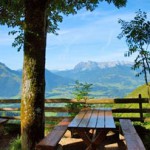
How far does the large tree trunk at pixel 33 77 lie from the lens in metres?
6.99

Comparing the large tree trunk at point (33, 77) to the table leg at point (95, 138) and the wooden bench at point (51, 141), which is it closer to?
the wooden bench at point (51, 141)

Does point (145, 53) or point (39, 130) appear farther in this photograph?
point (145, 53)

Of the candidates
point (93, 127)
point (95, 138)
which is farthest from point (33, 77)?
point (95, 138)

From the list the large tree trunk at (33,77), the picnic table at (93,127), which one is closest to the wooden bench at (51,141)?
the picnic table at (93,127)

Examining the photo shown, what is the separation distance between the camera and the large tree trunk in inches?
275

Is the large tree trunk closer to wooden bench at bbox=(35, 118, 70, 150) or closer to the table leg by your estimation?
wooden bench at bbox=(35, 118, 70, 150)

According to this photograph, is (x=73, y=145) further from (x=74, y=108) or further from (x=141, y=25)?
(x=141, y=25)

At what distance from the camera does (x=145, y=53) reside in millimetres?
10961

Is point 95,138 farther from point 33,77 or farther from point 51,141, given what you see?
point 33,77

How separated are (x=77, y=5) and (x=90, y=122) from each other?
5.22 metres

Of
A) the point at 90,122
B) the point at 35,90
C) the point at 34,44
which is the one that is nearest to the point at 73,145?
the point at 90,122

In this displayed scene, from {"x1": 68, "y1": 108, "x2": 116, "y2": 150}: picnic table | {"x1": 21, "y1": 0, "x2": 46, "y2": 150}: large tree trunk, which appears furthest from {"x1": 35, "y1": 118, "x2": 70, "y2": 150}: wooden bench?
{"x1": 21, "y1": 0, "x2": 46, "y2": 150}: large tree trunk

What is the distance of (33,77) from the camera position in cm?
698

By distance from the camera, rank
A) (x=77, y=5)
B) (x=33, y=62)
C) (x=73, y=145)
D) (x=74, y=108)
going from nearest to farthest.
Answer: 1. (x=33, y=62)
2. (x=73, y=145)
3. (x=77, y=5)
4. (x=74, y=108)
